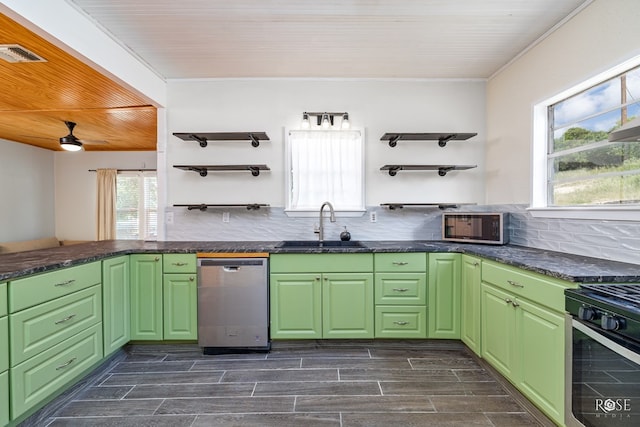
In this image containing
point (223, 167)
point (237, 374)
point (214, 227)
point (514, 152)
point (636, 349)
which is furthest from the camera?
point (214, 227)

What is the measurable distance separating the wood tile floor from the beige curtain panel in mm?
3986

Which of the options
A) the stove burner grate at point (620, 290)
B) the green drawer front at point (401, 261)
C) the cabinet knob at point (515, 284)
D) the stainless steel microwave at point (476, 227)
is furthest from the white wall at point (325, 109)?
the stove burner grate at point (620, 290)

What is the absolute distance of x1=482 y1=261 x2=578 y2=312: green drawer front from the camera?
4.83 feet

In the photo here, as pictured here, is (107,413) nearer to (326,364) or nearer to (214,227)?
(326,364)

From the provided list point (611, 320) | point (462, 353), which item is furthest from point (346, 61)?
point (462, 353)

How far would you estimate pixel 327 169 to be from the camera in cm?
308

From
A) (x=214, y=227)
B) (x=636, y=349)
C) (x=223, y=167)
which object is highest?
(x=223, y=167)

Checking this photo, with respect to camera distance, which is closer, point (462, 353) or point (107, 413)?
point (107, 413)

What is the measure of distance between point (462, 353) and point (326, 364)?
3.73ft

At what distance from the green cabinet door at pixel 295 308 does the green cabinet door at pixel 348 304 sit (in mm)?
75

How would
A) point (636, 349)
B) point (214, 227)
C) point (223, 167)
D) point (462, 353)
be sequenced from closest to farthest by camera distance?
point (636, 349) → point (462, 353) → point (223, 167) → point (214, 227)

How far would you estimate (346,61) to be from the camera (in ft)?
8.87

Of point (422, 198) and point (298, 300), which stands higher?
point (422, 198)

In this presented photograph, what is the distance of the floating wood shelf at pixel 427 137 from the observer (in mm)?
2826
